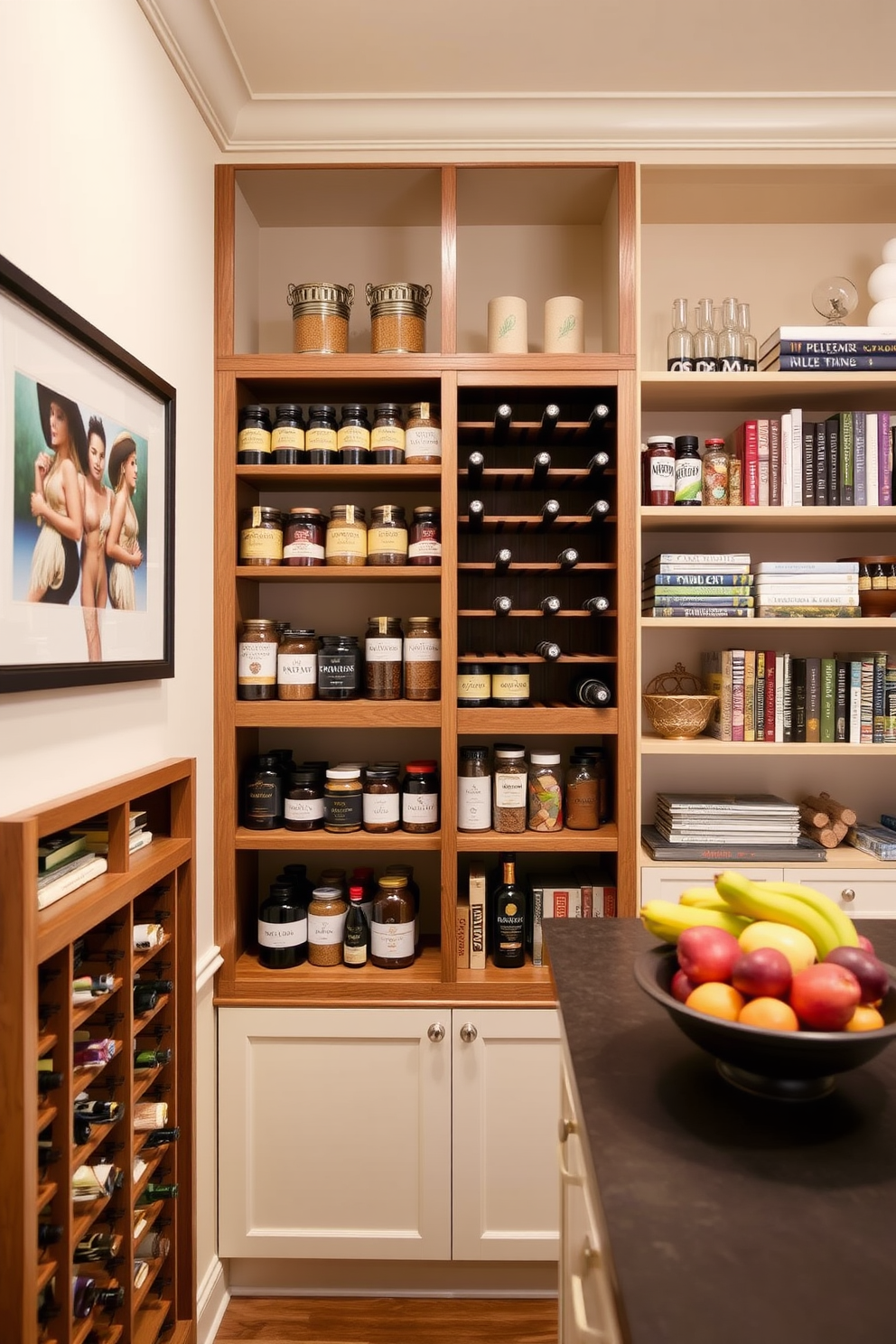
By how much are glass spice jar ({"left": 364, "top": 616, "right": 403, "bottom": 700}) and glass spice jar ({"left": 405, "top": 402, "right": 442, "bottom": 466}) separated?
0.40 metres

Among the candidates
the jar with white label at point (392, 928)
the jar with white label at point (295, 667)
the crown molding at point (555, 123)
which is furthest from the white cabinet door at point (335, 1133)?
the crown molding at point (555, 123)

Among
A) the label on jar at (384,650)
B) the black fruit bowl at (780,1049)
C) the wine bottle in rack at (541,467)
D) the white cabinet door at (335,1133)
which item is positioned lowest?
the white cabinet door at (335,1133)

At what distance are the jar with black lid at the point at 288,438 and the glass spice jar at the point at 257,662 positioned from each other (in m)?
0.40

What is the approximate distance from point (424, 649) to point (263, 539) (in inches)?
18.4

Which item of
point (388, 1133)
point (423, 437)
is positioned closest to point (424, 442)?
point (423, 437)

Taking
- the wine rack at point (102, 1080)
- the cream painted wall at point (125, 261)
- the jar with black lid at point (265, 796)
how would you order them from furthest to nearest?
the jar with black lid at point (265, 796), the cream painted wall at point (125, 261), the wine rack at point (102, 1080)

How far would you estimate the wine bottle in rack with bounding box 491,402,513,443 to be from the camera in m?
1.82

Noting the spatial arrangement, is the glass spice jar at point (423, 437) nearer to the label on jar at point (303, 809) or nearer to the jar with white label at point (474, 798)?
the jar with white label at point (474, 798)

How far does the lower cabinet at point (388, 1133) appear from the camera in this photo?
1938 mm

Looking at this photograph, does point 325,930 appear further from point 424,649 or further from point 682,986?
point 682,986

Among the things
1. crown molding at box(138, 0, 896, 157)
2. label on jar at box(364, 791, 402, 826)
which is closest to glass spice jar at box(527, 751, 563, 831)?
label on jar at box(364, 791, 402, 826)

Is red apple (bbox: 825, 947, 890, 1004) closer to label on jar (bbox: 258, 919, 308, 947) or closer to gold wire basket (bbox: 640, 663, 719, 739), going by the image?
gold wire basket (bbox: 640, 663, 719, 739)

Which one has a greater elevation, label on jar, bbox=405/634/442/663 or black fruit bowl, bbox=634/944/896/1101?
label on jar, bbox=405/634/442/663

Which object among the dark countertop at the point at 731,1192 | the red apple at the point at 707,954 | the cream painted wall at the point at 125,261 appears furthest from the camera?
the cream painted wall at the point at 125,261
